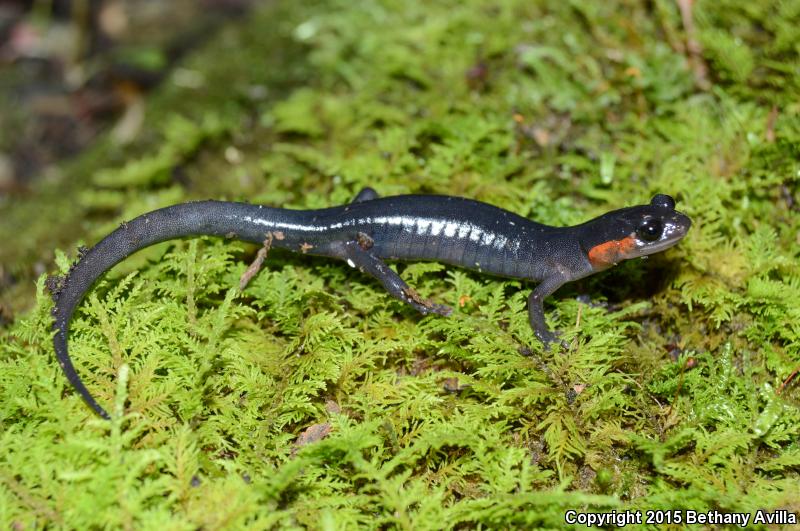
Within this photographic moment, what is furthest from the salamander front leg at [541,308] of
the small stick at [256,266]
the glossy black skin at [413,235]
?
the small stick at [256,266]

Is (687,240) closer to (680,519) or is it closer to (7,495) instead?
(680,519)

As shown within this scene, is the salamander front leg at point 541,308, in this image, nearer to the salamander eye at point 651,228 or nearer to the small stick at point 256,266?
the salamander eye at point 651,228

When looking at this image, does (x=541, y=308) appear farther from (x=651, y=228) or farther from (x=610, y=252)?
(x=651, y=228)

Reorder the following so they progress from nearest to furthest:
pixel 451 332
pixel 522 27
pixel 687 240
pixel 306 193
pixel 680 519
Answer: pixel 680 519 < pixel 451 332 < pixel 687 240 < pixel 306 193 < pixel 522 27

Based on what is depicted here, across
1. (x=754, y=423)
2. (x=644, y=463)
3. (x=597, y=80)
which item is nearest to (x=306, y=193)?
(x=597, y=80)

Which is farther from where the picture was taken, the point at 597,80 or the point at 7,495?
the point at 597,80

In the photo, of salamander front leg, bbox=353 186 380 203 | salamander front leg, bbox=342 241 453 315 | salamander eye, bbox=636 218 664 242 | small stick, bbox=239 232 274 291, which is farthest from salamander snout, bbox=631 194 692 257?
small stick, bbox=239 232 274 291
